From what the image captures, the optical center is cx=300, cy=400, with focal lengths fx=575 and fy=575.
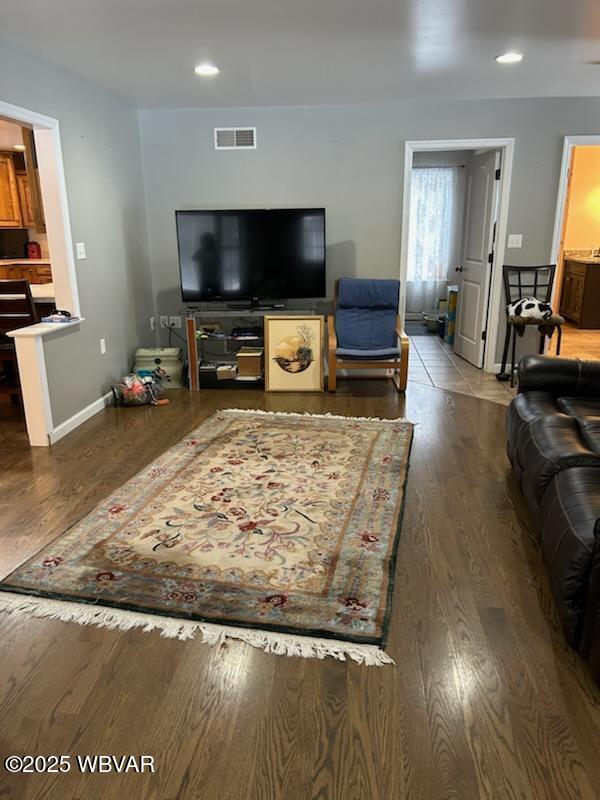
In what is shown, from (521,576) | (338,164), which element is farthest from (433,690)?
(338,164)

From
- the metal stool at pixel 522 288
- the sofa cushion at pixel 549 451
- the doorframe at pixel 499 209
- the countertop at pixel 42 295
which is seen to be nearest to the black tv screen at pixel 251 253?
the doorframe at pixel 499 209

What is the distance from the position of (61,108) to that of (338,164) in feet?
7.61

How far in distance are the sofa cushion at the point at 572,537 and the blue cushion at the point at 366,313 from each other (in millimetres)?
3026

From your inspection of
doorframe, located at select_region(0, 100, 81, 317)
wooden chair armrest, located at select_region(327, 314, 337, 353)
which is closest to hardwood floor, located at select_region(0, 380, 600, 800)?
doorframe, located at select_region(0, 100, 81, 317)

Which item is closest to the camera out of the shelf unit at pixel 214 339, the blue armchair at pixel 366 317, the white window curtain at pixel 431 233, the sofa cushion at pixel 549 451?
the sofa cushion at pixel 549 451

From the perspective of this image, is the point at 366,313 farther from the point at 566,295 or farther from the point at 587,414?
the point at 566,295

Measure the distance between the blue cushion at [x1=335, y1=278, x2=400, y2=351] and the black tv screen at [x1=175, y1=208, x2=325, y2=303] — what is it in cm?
24

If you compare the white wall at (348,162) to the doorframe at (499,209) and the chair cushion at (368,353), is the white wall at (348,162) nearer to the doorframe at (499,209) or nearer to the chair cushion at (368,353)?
the doorframe at (499,209)

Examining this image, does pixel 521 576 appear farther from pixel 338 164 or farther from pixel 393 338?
pixel 338 164

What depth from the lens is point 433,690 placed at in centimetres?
173

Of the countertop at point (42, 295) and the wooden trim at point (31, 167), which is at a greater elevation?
the wooden trim at point (31, 167)

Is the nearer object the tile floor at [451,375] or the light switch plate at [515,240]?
the tile floor at [451,375]

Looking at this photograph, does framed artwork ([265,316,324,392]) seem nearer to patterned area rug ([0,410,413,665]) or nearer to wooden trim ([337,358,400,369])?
wooden trim ([337,358,400,369])

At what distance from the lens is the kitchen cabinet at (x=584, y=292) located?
283 inches
